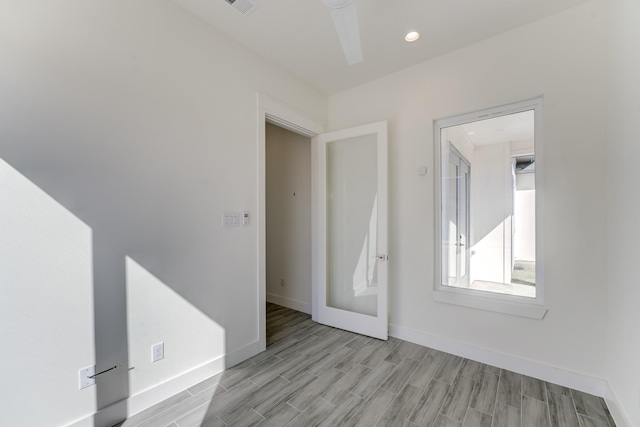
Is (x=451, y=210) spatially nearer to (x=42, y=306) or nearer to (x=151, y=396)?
(x=151, y=396)

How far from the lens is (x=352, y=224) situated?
10.8 feet

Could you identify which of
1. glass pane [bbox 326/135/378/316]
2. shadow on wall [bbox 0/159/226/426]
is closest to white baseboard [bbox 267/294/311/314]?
glass pane [bbox 326/135/378/316]

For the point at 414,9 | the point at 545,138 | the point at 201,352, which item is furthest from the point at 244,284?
the point at 545,138

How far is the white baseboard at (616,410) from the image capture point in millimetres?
1619

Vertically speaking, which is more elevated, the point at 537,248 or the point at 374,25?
the point at 374,25

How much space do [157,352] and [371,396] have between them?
161 centimetres

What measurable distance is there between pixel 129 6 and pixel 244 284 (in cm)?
228

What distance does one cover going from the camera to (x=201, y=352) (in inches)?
85.2

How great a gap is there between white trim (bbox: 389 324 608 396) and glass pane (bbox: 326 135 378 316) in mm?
476

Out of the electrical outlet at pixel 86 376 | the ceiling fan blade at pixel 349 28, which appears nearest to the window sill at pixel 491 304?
the ceiling fan blade at pixel 349 28

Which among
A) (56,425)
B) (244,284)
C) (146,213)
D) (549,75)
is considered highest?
(549,75)

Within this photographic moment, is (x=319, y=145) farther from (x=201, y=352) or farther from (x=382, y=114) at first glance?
(x=201, y=352)

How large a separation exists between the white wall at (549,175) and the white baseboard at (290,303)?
1.43 metres

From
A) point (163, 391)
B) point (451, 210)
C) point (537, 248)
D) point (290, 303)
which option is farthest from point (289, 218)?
point (537, 248)
